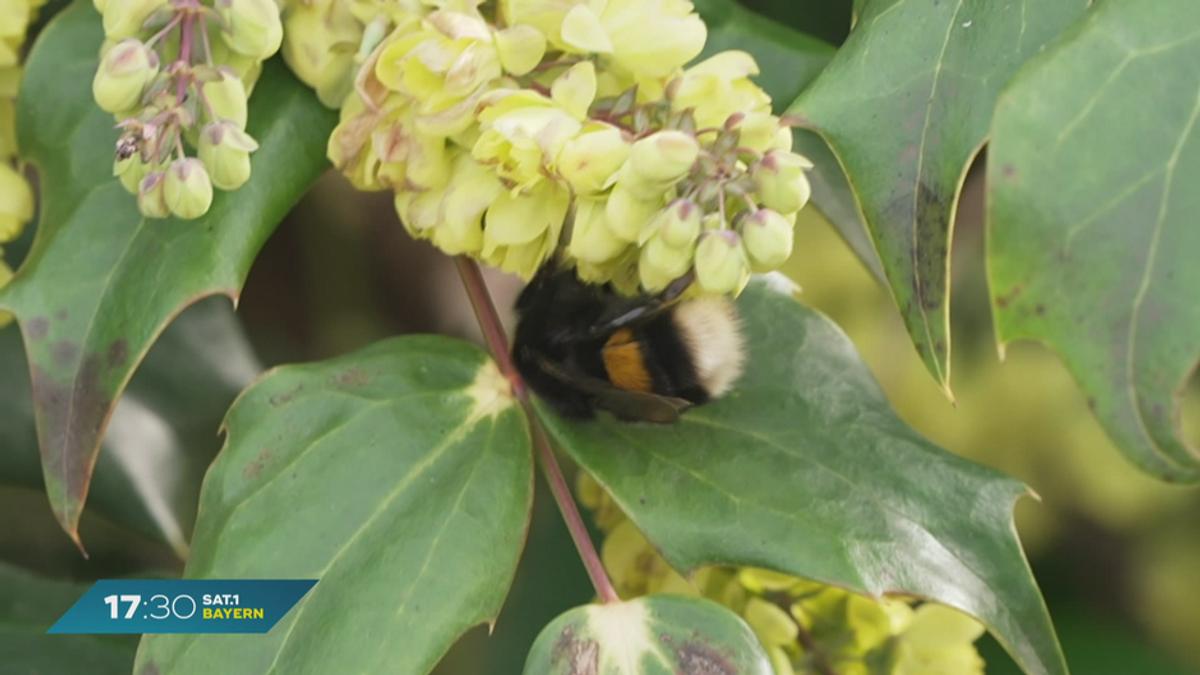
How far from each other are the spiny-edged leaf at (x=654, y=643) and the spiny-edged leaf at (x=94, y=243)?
0.24 meters

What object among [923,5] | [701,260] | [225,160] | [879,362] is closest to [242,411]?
[225,160]

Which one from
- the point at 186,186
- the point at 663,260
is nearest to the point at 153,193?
the point at 186,186

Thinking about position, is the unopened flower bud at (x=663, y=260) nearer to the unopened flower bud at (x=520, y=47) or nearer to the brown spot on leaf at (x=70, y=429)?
the unopened flower bud at (x=520, y=47)

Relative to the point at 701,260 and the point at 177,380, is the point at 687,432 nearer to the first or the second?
the point at 701,260

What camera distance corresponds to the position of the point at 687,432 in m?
0.62

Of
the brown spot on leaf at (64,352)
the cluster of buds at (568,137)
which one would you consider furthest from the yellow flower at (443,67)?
the brown spot on leaf at (64,352)

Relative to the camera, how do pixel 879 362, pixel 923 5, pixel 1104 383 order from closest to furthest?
pixel 1104 383 < pixel 923 5 < pixel 879 362

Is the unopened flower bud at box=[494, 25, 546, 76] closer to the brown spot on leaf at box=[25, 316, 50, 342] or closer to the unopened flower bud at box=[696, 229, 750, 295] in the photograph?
the unopened flower bud at box=[696, 229, 750, 295]

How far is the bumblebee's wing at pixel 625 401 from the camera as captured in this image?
0.56 metres

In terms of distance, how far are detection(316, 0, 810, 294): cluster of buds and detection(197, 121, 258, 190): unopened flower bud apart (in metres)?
0.05

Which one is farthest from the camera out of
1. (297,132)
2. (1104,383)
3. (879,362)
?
(879,362)

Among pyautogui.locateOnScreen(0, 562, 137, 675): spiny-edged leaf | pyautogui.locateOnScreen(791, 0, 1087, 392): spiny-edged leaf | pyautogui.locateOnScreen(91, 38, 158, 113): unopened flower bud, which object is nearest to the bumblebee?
pyautogui.locateOnScreen(791, 0, 1087, 392): spiny-edged leaf

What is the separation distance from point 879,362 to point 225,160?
0.72 metres

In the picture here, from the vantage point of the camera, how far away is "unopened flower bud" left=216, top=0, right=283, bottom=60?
521 millimetres
